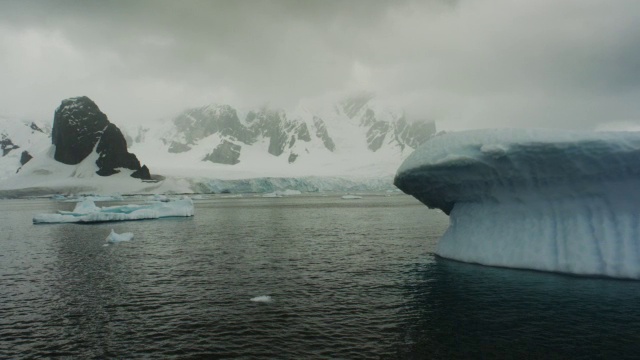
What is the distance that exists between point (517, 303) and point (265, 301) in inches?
410

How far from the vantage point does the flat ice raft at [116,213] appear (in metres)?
59.2

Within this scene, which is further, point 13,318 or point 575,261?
point 575,261

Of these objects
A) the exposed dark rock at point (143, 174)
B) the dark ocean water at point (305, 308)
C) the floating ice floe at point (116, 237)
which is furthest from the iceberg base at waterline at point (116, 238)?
the exposed dark rock at point (143, 174)

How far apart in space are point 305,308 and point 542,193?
1380 cm

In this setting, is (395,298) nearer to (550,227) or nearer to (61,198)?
(550,227)

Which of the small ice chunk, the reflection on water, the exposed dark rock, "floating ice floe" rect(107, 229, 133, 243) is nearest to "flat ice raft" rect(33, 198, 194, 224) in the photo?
"floating ice floe" rect(107, 229, 133, 243)

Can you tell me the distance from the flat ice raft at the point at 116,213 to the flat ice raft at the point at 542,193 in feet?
159

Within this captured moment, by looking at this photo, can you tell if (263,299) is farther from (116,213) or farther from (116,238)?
(116,213)

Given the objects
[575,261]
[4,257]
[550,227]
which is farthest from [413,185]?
[4,257]

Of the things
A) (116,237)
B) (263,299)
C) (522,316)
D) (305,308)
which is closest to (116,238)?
(116,237)

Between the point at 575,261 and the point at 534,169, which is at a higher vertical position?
the point at 534,169

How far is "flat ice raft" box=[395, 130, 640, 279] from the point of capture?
65.2 ft

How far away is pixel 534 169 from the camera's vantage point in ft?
70.6

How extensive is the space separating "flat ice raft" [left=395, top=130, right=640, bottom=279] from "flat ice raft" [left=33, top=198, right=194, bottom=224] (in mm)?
48479
